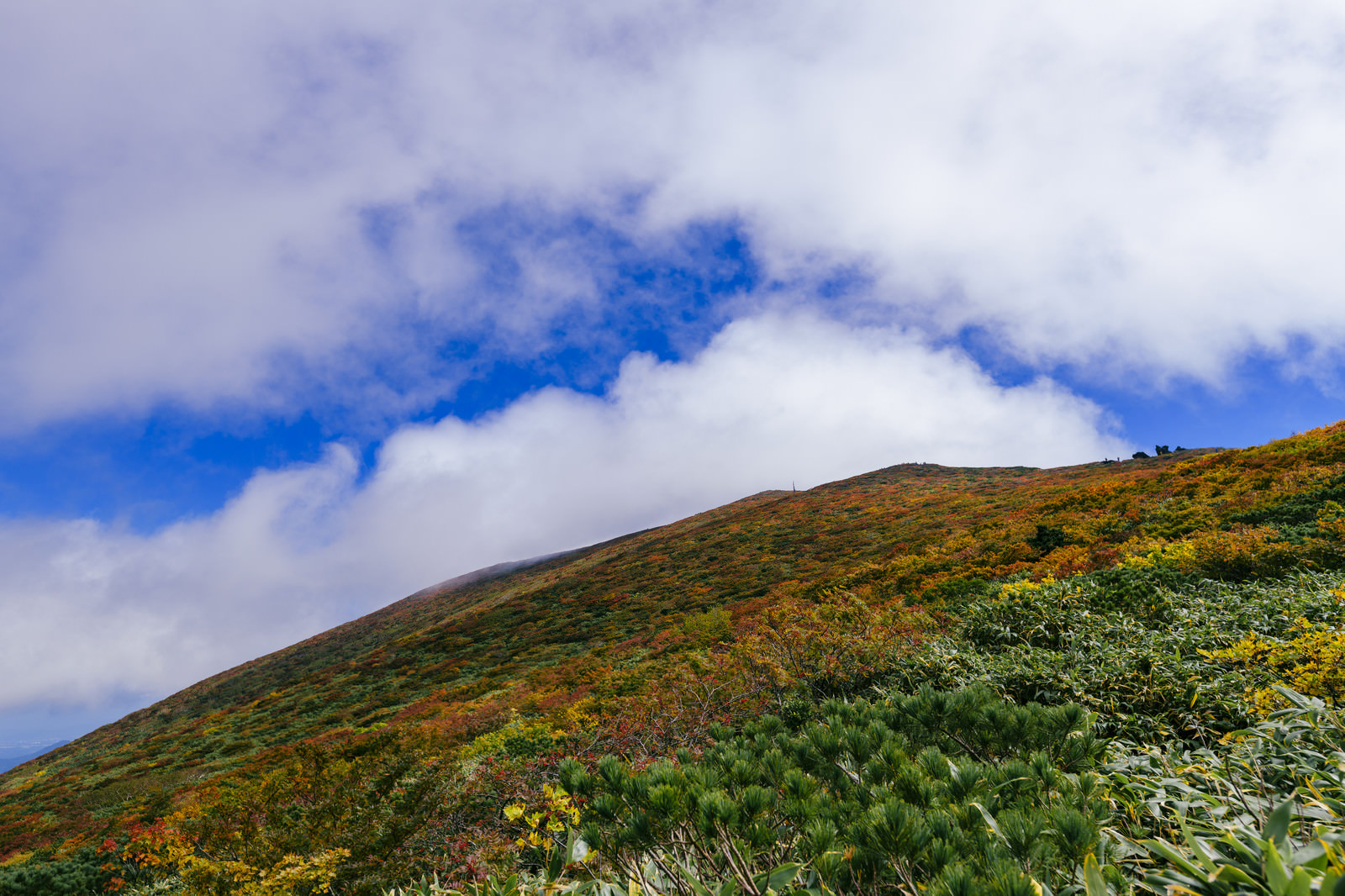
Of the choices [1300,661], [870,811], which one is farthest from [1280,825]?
[1300,661]

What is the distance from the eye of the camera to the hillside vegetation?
2354 mm

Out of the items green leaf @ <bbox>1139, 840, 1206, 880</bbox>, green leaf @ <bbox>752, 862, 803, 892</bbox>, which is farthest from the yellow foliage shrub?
green leaf @ <bbox>752, 862, 803, 892</bbox>

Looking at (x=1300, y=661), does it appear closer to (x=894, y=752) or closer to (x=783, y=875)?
(x=894, y=752)

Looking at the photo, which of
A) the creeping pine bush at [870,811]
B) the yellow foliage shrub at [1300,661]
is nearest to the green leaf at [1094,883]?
the creeping pine bush at [870,811]

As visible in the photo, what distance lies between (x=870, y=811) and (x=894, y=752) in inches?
37.6

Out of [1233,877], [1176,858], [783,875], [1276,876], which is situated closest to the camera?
[1276,876]

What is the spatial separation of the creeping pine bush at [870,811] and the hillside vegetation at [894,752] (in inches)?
0.7

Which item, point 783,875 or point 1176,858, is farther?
point 783,875

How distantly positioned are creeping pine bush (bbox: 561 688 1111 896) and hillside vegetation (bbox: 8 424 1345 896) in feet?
0.06

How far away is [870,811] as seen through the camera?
7.47ft

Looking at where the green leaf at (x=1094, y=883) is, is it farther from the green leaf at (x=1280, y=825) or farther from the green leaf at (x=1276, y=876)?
the green leaf at (x=1280, y=825)

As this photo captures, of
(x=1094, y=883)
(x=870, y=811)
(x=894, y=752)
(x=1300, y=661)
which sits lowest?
(x=1300, y=661)

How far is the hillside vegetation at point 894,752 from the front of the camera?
92.7 inches

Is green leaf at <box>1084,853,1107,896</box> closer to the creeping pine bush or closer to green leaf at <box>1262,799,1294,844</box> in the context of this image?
the creeping pine bush
